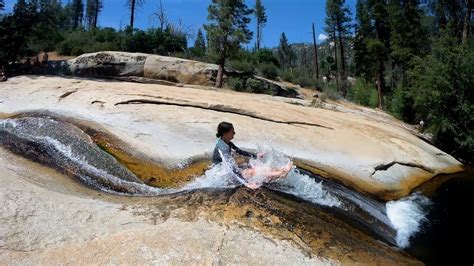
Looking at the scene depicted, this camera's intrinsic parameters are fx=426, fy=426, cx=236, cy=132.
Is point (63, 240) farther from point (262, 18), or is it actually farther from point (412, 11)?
point (262, 18)

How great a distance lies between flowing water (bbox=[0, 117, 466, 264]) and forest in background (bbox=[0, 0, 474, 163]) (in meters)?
10.1

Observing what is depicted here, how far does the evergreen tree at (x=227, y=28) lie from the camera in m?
25.7

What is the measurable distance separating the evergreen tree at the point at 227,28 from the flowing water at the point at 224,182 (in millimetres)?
17210

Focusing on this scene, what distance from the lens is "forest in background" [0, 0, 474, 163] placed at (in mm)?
18078

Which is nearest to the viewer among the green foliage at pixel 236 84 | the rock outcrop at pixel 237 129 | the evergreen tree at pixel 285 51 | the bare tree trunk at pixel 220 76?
the rock outcrop at pixel 237 129

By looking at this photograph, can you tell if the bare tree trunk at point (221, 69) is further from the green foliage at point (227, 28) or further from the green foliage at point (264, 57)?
the green foliage at point (264, 57)

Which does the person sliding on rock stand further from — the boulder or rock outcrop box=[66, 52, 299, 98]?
the boulder

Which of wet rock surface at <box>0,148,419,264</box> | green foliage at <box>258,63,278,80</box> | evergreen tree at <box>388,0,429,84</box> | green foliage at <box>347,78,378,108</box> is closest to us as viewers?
wet rock surface at <box>0,148,419,264</box>

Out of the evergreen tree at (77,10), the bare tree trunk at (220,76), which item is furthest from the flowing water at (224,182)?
the evergreen tree at (77,10)

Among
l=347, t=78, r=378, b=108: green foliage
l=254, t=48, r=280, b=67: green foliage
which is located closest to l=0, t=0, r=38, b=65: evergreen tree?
l=254, t=48, r=280, b=67: green foliage

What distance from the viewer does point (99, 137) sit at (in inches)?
368

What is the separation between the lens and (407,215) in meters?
8.45

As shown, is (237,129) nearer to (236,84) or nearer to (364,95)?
(236,84)

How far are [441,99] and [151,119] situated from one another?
13.3 meters
